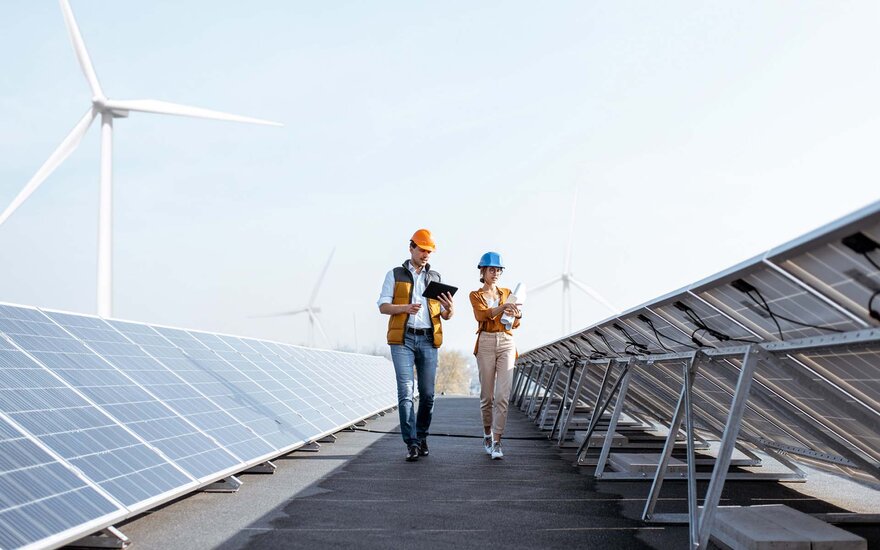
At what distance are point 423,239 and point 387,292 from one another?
85 cm

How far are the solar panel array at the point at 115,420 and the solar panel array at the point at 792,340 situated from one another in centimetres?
407

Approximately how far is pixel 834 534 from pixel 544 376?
692 inches

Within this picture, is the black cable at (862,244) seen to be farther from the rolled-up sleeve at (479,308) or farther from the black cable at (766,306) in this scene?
the rolled-up sleeve at (479,308)

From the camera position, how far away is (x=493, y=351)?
11055mm

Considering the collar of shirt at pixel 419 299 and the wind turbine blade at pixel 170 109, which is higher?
the wind turbine blade at pixel 170 109

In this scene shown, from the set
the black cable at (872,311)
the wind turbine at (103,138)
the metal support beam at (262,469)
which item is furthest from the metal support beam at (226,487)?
the wind turbine at (103,138)

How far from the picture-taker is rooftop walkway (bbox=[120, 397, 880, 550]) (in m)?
5.83

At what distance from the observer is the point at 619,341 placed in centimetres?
966

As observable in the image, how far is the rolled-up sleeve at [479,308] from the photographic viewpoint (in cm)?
1098

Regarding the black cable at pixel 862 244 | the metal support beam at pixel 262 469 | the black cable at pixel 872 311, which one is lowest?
the metal support beam at pixel 262 469

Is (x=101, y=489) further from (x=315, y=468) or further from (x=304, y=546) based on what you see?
(x=315, y=468)

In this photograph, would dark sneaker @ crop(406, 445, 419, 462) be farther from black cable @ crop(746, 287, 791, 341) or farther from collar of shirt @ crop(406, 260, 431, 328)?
black cable @ crop(746, 287, 791, 341)

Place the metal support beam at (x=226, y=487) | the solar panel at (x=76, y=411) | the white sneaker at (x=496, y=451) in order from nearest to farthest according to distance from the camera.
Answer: the solar panel at (x=76, y=411) → the metal support beam at (x=226, y=487) → the white sneaker at (x=496, y=451)

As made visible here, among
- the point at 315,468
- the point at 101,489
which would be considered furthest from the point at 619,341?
the point at 101,489
